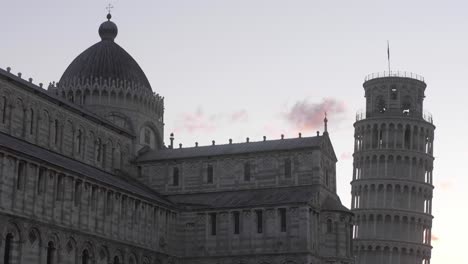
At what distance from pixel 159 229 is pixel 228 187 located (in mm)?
8036

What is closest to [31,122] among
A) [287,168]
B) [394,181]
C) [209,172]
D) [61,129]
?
[61,129]

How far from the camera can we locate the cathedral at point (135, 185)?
61906 millimetres

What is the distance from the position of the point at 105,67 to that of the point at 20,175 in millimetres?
28602

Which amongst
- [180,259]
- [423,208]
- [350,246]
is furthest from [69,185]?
[423,208]

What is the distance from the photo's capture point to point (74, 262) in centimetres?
6412

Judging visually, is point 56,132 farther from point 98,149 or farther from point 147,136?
point 147,136

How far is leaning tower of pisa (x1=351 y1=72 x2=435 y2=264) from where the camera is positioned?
11475 cm

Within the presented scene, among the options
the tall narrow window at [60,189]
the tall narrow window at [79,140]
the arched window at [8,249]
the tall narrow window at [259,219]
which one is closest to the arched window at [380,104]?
the tall narrow window at [259,219]

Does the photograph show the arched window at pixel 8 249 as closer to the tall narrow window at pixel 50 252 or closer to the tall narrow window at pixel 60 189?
the tall narrow window at pixel 50 252

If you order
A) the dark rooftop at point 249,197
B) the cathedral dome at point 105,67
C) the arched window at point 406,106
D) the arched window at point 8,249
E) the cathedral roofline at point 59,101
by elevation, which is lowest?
the arched window at point 8,249

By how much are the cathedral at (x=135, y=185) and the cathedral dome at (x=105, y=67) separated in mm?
116

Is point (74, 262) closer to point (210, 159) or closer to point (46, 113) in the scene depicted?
point (46, 113)

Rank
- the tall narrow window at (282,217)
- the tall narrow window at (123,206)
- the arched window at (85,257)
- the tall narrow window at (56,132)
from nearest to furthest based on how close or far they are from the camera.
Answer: the arched window at (85,257), the tall narrow window at (123,206), the tall narrow window at (56,132), the tall narrow window at (282,217)

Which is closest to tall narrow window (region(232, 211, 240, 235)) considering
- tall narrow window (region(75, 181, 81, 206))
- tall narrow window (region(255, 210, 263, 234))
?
tall narrow window (region(255, 210, 263, 234))
